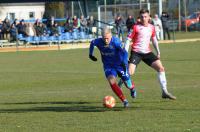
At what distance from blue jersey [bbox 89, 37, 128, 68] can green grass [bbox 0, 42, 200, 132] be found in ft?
3.04

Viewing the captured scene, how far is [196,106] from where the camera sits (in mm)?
12977

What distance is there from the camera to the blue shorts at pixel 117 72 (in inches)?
528

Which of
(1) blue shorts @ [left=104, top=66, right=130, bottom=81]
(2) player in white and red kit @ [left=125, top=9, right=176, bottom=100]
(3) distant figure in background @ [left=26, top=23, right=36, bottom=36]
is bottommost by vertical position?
(3) distant figure in background @ [left=26, top=23, right=36, bottom=36]

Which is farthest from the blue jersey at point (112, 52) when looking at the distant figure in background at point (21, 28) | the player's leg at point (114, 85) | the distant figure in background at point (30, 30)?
the distant figure in background at point (30, 30)

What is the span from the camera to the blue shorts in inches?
528

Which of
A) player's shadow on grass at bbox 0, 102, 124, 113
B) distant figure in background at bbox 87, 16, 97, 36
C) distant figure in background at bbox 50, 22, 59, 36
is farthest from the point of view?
distant figure in background at bbox 87, 16, 97, 36

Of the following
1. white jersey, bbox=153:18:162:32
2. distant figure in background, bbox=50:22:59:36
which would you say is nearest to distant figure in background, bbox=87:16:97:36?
distant figure in background, bbox=50:22:59:36

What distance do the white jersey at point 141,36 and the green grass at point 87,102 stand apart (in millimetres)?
1131

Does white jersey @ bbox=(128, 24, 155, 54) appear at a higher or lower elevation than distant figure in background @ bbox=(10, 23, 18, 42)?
higher

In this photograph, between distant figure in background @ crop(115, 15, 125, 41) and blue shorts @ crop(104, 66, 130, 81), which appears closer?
blue shorts @ crop(104, 66, 130, 81)

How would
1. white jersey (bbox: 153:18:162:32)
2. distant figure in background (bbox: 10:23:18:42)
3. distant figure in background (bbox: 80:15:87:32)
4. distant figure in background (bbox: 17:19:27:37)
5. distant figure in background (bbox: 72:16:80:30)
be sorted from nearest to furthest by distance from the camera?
Answer: 1. distant figure in background (bbox: 10:23:18:42)
2. distant figure in background (bbox: 17:19:27:37)
3. white jersey (bbox: 153:18:162:32)
4. distant figure in background (bbox: 72:16:80:30)
5. distant figure in background (bbox: 80:15:87:32)

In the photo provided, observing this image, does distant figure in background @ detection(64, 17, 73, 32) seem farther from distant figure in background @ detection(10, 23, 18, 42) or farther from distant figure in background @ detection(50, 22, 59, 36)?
distant figure in background @ detection(10, 23, 18, 42)

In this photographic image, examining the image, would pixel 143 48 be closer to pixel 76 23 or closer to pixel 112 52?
pixel 112 52

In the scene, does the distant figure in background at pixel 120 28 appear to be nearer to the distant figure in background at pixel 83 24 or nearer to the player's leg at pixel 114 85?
the distant figure in background at pixel 83 24
